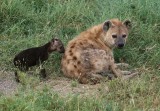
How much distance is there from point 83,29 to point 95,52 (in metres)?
1.28

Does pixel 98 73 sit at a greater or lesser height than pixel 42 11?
lesser

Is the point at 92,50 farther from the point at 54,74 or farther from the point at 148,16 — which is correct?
the point at 148,16

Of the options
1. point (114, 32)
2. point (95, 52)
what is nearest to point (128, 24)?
point (114, 32)

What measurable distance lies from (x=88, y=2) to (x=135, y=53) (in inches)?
74.0

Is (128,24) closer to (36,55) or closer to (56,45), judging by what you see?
(56,45)

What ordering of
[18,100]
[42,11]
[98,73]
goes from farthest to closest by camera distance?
[42,11] < [98,73] < [18,100]

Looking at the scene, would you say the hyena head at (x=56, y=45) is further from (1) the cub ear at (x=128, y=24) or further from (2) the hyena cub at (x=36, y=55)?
(1) the cub ear at (x=128, y=24)

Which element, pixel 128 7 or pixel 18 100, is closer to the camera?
pixel 18 100

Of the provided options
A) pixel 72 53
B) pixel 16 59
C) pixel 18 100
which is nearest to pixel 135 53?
pixel 72 53

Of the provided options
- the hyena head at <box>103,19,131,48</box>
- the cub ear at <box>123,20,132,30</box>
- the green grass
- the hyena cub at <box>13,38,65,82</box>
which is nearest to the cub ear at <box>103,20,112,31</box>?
the hyena head at <box>103,19,131,48</box>

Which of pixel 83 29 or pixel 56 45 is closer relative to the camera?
pixel 56 45

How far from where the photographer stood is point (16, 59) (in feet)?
23.4

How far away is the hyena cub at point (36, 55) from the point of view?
7.12 meters

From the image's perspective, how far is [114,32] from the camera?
25.4 feet
